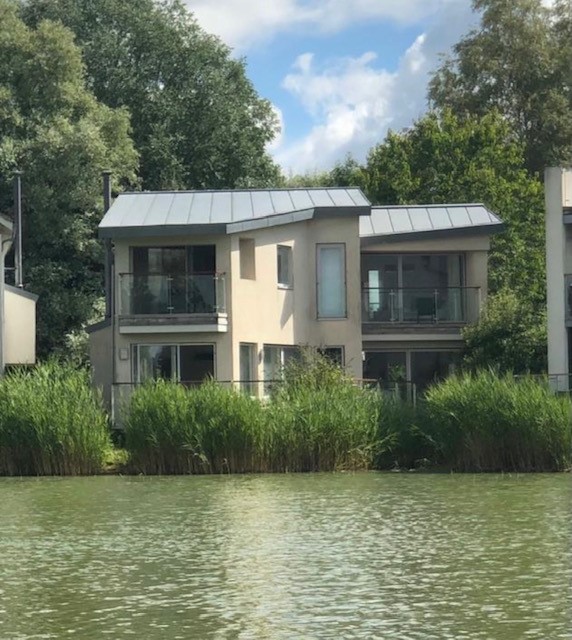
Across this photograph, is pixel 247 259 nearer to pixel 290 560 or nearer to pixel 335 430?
pixel 335 430

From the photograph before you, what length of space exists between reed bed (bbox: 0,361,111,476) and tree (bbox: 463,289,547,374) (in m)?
12.6

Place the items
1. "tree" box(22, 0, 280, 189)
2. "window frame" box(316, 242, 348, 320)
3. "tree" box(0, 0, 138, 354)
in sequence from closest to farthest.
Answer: "window frame" box(316, 242, 348, 320) < "tree" box(0, 0, 138, 354) < "tree" box(22, 0, 280, 189)

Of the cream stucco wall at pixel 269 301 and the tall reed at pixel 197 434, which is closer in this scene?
the tall reed at pixel 197 434

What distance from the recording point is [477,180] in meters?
51.8

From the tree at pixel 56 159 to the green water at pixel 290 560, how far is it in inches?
879

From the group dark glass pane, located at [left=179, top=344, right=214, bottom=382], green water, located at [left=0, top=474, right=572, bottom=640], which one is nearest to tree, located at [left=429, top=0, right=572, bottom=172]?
dark glass pane, located at [left=179, top=344, right=214, bottom=382]

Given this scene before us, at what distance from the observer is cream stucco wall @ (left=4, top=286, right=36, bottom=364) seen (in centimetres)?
4456

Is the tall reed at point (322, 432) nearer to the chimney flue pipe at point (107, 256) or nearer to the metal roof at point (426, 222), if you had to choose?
the chimney flue pipe at point (107, 256)

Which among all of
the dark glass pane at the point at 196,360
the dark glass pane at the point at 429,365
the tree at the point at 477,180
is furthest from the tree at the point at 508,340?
the tree at the point at 477,180

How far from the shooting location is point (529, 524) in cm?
2080

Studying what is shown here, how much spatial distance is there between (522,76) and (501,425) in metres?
33.6

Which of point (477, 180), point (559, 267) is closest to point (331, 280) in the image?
point (559, 267)

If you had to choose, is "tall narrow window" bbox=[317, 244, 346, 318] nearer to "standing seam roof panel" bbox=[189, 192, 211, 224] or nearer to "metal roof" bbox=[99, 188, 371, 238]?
"metal roof" bbox=[99, 188, 371, 238]

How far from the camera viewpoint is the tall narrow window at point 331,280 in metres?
42.0
